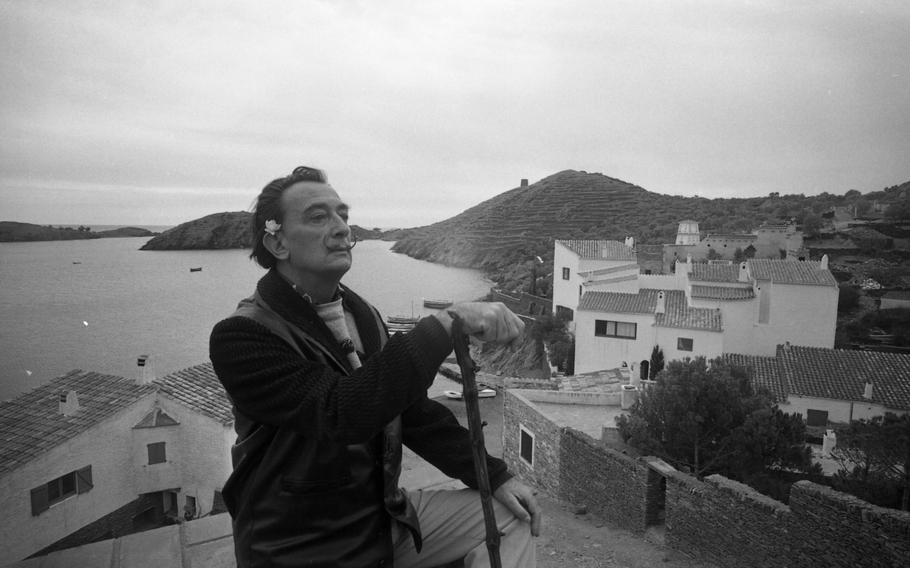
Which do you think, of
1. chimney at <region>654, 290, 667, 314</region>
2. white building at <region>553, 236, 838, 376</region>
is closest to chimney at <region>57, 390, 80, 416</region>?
white building at <region>553, 236, 838, 376</region>

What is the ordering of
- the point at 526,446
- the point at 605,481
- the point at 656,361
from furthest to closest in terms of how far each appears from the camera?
the point at 656,361
the point at 526,446
the point at 605,481

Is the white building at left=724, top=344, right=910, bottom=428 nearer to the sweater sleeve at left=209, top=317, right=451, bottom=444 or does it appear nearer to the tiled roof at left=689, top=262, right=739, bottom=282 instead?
the tiled roof at left=689, top=262, right=739, bottom=282

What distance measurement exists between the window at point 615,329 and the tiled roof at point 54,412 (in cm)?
1366

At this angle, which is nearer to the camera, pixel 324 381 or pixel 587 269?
pixel 324 381

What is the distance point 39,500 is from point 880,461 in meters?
11.8

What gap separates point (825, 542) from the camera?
15.4 ft

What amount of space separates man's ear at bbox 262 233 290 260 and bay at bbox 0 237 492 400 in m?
6.90

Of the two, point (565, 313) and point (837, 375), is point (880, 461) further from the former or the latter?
point (565, 313)

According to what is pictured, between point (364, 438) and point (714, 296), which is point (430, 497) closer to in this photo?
point (364, 438)

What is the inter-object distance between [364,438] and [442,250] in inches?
3037

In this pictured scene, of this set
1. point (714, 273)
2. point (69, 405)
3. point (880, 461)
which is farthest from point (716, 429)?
point (714, 273)

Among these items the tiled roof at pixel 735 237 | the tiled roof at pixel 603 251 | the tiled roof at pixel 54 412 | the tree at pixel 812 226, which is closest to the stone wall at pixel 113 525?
the tiled roof at pixel 54 412

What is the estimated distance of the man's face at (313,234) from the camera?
152cm

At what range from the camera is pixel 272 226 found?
1512 millimetres
